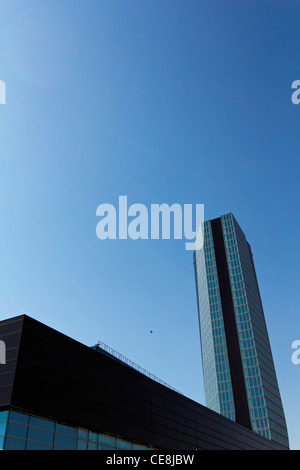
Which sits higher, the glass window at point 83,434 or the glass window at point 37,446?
the glass window at point 83,434

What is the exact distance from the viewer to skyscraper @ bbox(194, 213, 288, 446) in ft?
387

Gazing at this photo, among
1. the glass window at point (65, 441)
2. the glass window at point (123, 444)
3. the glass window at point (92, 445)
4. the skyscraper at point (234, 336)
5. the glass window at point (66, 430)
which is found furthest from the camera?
the skyscraper at point (234, 336)

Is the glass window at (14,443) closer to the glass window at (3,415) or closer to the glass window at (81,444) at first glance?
the glass window at (3,415)

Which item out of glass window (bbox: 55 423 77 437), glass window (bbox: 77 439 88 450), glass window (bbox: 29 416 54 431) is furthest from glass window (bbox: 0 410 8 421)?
glass window (bbox: 77 439 88 450)

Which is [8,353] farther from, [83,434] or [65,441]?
[83,434]

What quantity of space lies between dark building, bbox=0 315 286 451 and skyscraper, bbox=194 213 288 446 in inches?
3130

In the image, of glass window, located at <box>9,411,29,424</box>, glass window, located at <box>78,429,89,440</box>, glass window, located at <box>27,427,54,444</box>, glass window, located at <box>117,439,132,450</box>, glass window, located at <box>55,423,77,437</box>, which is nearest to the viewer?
glass window, located at <box>9,411,29,424</box>

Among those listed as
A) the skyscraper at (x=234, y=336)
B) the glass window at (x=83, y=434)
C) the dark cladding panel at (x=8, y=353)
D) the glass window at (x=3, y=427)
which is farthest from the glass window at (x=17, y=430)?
the skyscraper at (x=234, y=336)

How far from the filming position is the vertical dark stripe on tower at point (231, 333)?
385 ft

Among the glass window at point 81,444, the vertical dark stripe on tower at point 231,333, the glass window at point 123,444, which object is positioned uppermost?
the vertical dark stripe on tower at point 231,333

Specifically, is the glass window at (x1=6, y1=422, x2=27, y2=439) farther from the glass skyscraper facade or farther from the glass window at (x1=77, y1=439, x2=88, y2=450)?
the glass window at (x1=77, y1=439, x2=88, y2=450)

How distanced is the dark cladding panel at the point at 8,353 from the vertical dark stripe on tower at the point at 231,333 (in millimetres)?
105073

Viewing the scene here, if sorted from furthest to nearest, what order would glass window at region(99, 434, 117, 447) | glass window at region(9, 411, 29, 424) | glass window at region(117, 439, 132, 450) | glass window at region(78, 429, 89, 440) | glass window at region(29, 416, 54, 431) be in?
glass window at region(117, 439, 132, 450) → glass window at region(99, 434, 117, 447) → glass window at region(78, 429, 89, 440) → glass window at region(29, 416, 54, 431) → glass window at region(9, 411, 29, 424)
